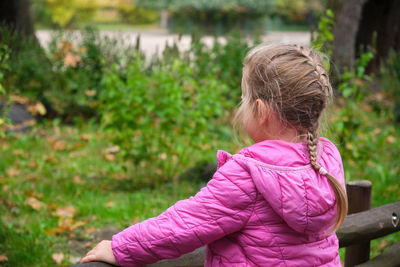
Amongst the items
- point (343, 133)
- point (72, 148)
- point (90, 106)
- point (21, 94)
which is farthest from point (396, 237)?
point (21, 94)

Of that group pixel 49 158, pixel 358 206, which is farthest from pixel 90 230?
pixel 358 206

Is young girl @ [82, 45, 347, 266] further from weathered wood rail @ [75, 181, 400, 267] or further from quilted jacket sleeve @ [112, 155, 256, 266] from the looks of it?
weathered wood rail @ [75, 181, 400, 267]

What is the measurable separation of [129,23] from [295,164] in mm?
30497

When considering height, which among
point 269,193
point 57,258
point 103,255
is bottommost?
point 57,258

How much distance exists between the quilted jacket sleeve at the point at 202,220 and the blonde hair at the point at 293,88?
21 cm

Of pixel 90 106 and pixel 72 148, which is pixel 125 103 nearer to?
pixel 72 148

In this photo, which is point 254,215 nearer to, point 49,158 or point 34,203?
point 34,203

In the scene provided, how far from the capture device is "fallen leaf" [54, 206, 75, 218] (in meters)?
3.93

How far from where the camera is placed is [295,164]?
151 cm

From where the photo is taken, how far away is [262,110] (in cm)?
154

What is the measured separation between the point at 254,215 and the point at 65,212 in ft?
9.05

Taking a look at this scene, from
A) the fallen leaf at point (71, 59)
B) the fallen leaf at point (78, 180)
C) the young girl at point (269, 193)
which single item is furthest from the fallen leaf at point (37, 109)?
the young girl at point (269, 193)

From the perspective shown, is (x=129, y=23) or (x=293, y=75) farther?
(x=129, y=23)

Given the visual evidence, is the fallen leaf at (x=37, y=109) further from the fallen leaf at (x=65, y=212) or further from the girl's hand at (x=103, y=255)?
the girl's hand at (x=103, y=255)
